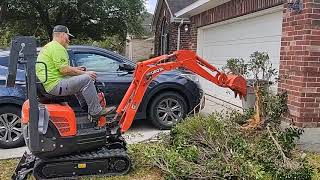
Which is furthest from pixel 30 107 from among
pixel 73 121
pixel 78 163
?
pixel 78 163

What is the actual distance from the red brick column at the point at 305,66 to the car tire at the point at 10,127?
14.5ft

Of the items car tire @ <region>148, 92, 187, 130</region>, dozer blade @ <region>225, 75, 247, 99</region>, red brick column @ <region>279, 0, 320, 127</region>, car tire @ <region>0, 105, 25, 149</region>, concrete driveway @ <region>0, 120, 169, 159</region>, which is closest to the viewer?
dozer blade @ <region>225, 75, 247, 99</region>

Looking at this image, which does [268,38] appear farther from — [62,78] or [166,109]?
[62,78]

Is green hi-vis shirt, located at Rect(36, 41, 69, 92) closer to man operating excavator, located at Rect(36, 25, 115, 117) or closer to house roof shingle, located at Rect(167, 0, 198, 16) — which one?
man operating excavator, located at Rect(36, 25, 115, 117)

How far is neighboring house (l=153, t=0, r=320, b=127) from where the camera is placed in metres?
6.34

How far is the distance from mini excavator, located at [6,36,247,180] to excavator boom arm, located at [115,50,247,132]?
13 mm

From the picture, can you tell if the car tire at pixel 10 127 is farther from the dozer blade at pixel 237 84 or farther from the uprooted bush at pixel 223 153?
the dozer blade at pixel 237 84

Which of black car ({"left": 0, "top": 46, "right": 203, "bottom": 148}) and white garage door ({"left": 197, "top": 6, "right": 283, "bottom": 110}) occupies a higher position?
white garage door ({"left": 197, "top": 6, "right": 283, "bottom": 110})

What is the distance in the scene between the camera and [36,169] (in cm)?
501

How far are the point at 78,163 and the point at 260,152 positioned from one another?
2.28 meters

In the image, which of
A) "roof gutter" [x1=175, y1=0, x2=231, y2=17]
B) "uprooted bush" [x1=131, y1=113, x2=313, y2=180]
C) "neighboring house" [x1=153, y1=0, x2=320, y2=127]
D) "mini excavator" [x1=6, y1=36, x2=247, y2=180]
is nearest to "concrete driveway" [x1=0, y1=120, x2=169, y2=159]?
"uprooted bush" [x1=131, y1=113, x2=313, y2=180]

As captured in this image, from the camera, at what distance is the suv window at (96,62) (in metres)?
7.73

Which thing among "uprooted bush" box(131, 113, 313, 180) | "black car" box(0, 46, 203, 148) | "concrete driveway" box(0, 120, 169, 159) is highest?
"black car" box(0, 46, 203, 148)

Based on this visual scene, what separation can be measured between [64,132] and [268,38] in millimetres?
5232
